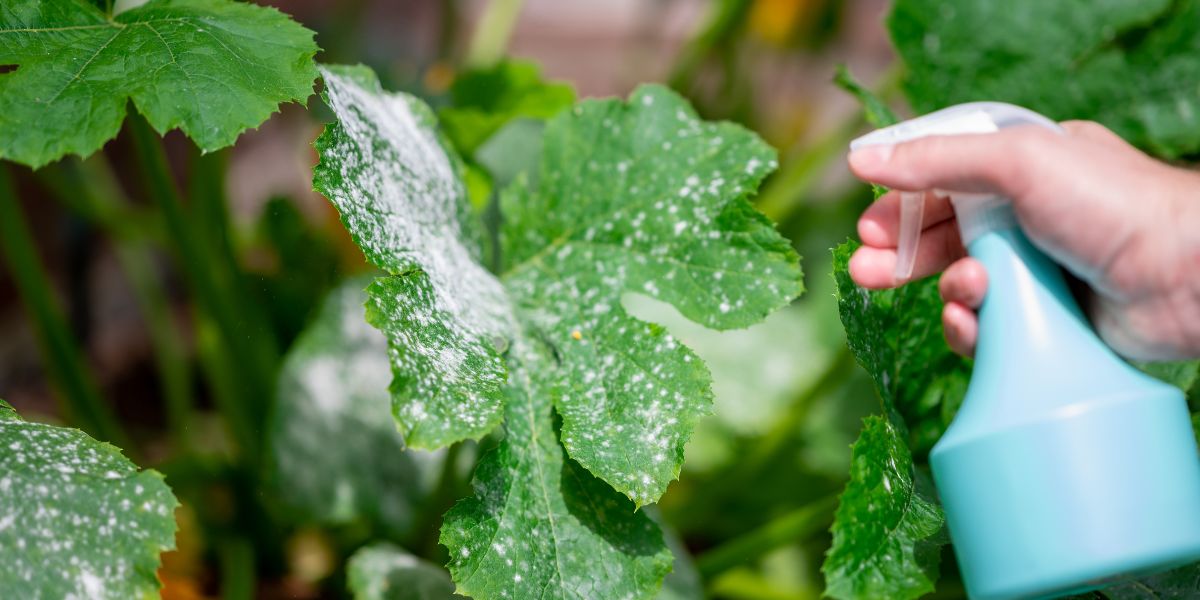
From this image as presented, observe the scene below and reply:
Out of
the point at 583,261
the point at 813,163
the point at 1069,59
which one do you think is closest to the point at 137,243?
the point at 583,261

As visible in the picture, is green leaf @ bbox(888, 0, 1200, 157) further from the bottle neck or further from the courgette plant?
the bottle neck

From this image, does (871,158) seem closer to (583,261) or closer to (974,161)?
(974,161)

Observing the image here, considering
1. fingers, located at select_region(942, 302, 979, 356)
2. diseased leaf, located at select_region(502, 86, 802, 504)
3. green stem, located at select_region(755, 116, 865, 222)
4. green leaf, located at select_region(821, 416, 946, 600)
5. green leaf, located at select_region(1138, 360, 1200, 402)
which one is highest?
fingers, located at select_region(942, 302, 979, 356)

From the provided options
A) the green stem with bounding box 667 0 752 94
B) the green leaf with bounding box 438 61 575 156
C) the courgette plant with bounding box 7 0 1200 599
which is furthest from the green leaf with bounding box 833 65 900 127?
the green stem with bounding box 667 0 752 94

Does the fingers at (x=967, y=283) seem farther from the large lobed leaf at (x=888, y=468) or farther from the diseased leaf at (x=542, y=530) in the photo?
the diseased leaf at (x=542, y=530)

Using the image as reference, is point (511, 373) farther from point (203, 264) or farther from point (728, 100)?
point (728, 100)
